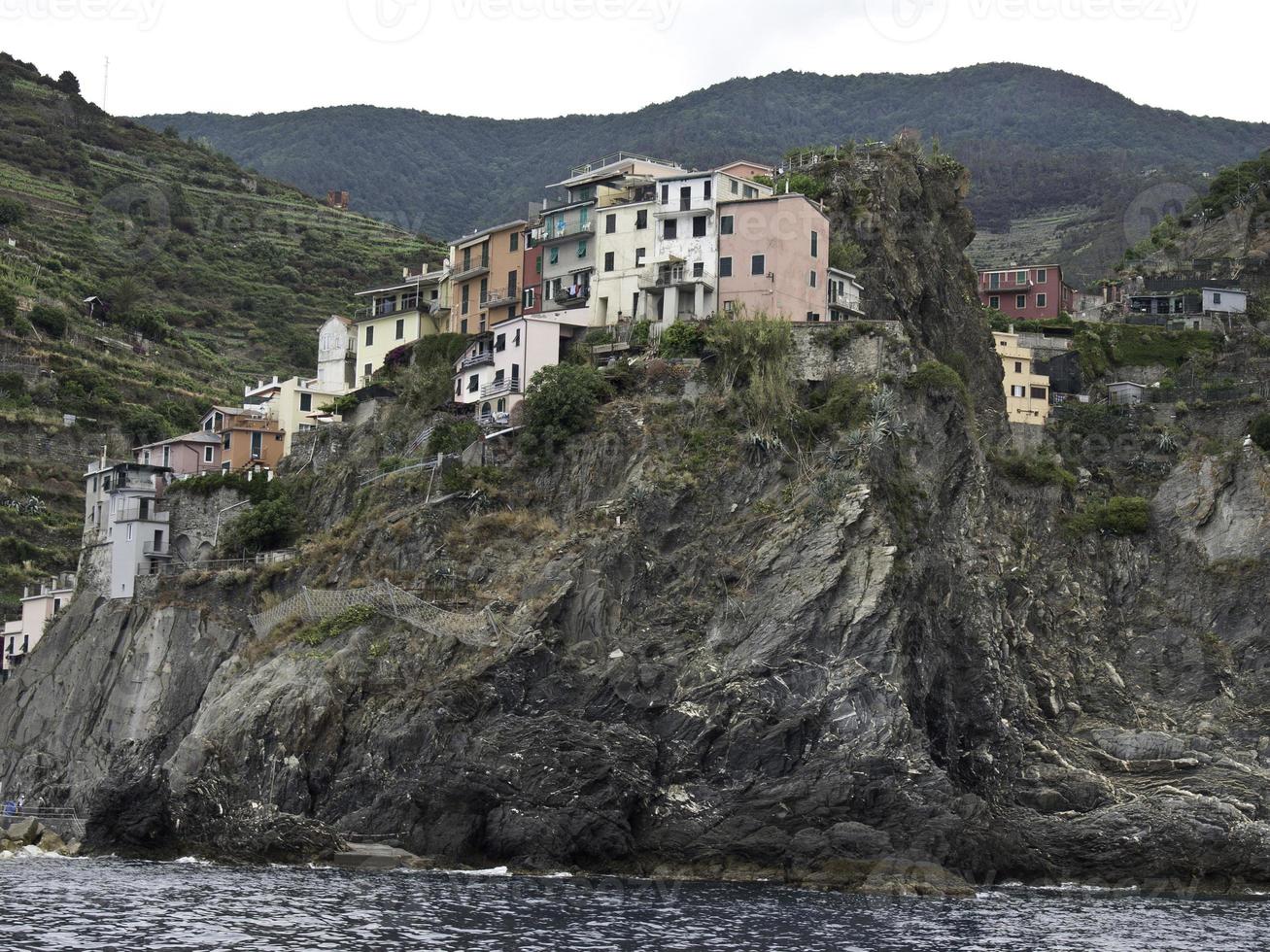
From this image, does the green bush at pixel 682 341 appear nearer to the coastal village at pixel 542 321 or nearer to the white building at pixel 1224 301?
the coastal village at pixel 542 321

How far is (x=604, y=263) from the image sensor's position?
9012cm

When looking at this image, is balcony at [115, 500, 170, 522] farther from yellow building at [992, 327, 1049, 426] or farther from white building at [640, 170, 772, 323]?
yellow building at [992, 327, 1049, 426]

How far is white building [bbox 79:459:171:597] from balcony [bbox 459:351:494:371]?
17240mm

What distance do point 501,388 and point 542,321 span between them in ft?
12.0

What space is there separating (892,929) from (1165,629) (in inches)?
1452

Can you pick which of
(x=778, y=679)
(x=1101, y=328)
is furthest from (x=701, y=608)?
(x=1101, y=328)

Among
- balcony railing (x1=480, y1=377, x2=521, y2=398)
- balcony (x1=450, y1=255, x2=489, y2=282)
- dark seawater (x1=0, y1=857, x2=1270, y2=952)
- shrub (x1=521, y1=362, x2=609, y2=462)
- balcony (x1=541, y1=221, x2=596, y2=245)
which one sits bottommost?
dark seawater (x1=0, y1=857, x2=1270, y2=952)

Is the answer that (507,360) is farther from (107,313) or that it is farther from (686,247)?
(107,313)

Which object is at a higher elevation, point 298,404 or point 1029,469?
point 298,404

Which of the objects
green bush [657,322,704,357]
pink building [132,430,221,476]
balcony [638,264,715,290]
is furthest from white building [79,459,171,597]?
green bush [657,322,704,357]

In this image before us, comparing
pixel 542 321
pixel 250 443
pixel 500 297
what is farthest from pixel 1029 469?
pixel 250 443

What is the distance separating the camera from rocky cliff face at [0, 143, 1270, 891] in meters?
67.8

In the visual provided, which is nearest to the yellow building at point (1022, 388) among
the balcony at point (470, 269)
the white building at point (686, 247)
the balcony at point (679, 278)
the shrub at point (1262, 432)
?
the shrub at point (1262, 432)

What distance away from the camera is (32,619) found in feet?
333
